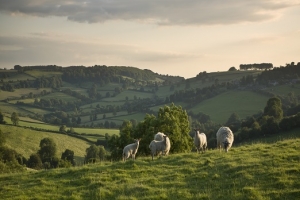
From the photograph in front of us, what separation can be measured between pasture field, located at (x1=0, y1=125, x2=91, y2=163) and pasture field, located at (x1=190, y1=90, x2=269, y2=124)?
59.4 metres

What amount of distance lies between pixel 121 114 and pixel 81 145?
65423 millimetres

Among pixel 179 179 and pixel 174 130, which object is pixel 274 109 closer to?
pixel 174 130

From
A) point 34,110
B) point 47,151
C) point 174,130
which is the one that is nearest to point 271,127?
point 174,130

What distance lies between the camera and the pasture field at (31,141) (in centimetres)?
8706

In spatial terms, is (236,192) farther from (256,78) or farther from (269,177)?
(256,78)

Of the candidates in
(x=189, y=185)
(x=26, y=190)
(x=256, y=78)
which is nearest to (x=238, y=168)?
(x=189, y=185)

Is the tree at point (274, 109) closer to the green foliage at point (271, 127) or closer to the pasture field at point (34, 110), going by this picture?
the green foliage at point (271, 127)

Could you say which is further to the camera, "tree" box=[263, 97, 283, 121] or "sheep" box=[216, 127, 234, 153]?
"tree" box=[263, 97, 283, 121]

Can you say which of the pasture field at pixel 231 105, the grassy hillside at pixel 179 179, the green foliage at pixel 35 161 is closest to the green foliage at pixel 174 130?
the grassy hillside at pixel 179 179

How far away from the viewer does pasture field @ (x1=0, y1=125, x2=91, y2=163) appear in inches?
3428

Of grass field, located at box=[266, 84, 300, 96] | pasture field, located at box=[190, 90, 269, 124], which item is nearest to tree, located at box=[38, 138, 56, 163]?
pasture field, located at box=[190, 90, 269, 124]

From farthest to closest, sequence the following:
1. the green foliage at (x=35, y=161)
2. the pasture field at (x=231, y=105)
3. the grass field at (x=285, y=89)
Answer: the grass field at (x=285, y=89) < the pasture field at (x=231, y=105) < the green foliage at (x=35, y=161)

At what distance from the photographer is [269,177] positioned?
52.6 feet

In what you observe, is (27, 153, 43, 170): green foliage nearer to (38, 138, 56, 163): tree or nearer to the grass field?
(38, 138, 56, 163): tree
